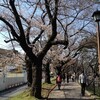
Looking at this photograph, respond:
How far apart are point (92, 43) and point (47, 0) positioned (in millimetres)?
22427

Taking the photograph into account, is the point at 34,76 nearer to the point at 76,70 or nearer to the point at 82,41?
the point at 82,41

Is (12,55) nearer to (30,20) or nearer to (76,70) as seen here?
(30,20)

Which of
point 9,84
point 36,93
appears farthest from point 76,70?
point 36,93

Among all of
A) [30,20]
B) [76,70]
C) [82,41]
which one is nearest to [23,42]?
[30,20]

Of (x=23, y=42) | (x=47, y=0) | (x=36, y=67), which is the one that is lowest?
(x=36, y=67)

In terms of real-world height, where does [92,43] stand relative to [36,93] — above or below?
above

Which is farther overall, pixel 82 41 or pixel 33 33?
pixel 82 41

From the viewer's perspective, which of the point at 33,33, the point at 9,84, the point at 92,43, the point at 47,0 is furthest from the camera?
the point at 9,84

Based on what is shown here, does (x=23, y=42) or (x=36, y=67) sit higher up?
(x=23, y=42)

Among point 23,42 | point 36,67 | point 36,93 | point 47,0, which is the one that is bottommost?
point 36,93

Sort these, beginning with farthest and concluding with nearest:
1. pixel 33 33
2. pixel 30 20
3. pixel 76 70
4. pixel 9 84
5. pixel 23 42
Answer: pixel 76 70 → pixel 9 84 → pixel 33 33 → pixel 30 20 → pixel 23 42

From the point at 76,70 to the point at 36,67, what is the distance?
3211 inches

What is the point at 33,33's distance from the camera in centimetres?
3384

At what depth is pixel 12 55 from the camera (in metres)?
43.7
